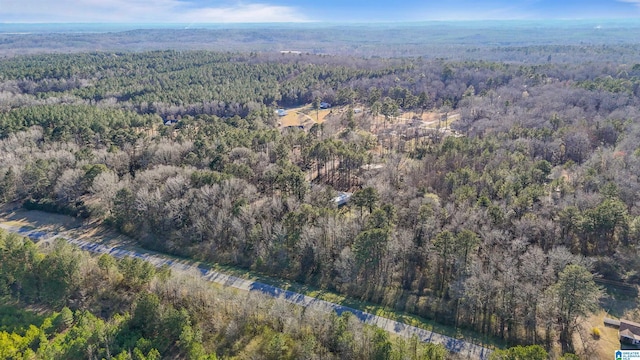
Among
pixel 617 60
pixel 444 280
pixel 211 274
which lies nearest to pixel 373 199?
pixel 444 280

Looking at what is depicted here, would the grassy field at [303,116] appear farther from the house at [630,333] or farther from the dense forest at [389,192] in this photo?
the house at [630,333]

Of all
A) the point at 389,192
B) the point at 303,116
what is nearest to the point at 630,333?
the point at 389,192

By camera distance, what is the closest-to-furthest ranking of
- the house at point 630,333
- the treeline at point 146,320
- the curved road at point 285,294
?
the treeline at point 146,320, the house at point 630,333, the curved road at point 285,294

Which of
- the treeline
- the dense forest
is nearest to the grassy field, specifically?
the dense forest

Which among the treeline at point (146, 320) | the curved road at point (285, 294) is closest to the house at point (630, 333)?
the curved road at point (285, 294)

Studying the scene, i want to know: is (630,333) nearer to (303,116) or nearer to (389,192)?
(389,192)

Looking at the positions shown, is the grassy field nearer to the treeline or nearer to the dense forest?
the dense forest
